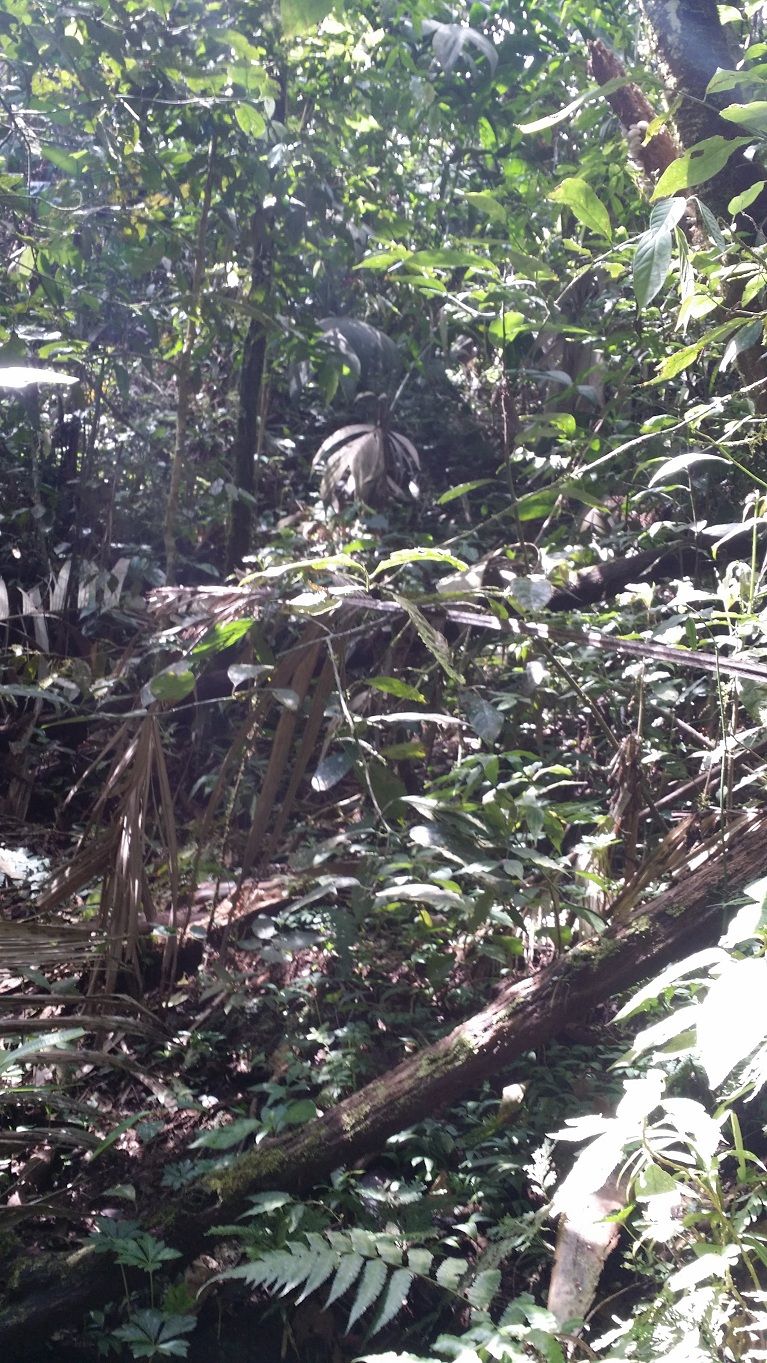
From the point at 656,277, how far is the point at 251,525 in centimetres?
233

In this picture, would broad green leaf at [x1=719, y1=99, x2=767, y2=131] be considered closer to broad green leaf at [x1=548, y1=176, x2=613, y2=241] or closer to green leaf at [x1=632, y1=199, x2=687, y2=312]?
green leaf at [x1=632, y1=199, x2=687, y2=312]

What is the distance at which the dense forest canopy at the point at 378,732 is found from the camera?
5.38ft

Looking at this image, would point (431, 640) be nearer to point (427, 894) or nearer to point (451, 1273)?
point (427, 894)

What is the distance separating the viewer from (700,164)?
167cm

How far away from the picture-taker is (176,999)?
2.41 meters

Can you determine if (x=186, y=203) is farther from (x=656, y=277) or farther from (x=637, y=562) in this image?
(x=656, y=277)

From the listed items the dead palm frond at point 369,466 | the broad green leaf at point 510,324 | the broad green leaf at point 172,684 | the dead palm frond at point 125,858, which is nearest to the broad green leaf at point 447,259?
the broad green leaf at point 510,324

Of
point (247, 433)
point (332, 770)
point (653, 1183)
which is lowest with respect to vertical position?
point (653, 1183)

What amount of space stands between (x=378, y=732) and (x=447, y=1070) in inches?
41.6

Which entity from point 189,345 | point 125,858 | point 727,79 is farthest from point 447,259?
point 189,345

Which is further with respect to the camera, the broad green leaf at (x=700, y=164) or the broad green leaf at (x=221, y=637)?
the broad green leaf at (x=221, y=637)

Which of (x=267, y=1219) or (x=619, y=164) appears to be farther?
(x=619, y=164)

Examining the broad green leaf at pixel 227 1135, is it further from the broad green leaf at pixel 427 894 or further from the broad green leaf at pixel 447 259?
the broad green leaf at pixel 447 259

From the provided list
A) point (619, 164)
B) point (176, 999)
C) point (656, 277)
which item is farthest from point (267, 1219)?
point (619, 164)
